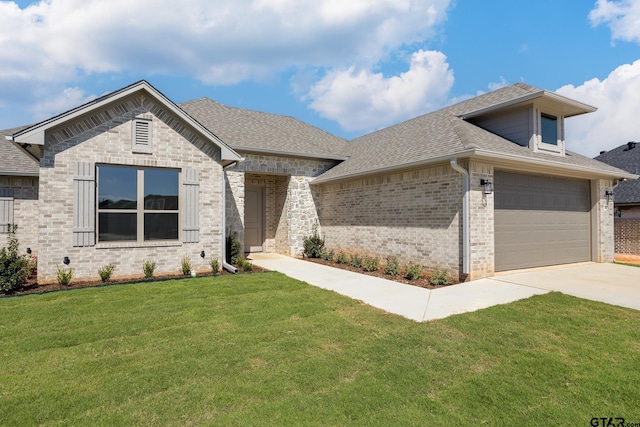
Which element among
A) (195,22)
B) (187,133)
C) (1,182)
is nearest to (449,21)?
(195,22)

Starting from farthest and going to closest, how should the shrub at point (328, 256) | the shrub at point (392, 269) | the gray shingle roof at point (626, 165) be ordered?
1. the gray shingle roof at point (626, 165)
2. the shrub at point (328, 256)
3. the shrub at point (392, 269)

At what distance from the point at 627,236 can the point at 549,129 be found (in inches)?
349

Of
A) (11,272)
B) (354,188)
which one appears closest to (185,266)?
(11,272)

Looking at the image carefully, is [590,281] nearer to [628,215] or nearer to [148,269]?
[148,269]

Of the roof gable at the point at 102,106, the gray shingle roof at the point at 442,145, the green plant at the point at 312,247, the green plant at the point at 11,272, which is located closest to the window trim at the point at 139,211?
the roof gable at the point at 102,106

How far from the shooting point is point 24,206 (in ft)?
35.4

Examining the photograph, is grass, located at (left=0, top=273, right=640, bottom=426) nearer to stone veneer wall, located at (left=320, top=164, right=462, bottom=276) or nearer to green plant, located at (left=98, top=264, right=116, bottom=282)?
green plant, located at (left=98, top=264, right=116, bottom=282)

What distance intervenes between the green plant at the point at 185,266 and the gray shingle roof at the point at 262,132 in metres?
4.42

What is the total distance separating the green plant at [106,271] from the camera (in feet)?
26.6

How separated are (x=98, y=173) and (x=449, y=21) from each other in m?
11.5

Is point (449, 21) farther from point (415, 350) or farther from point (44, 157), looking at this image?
point (44, 157)

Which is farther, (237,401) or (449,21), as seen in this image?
(449,21)

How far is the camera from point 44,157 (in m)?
7.89

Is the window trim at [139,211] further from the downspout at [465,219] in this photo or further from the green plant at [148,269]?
the downspout at [465,219]
